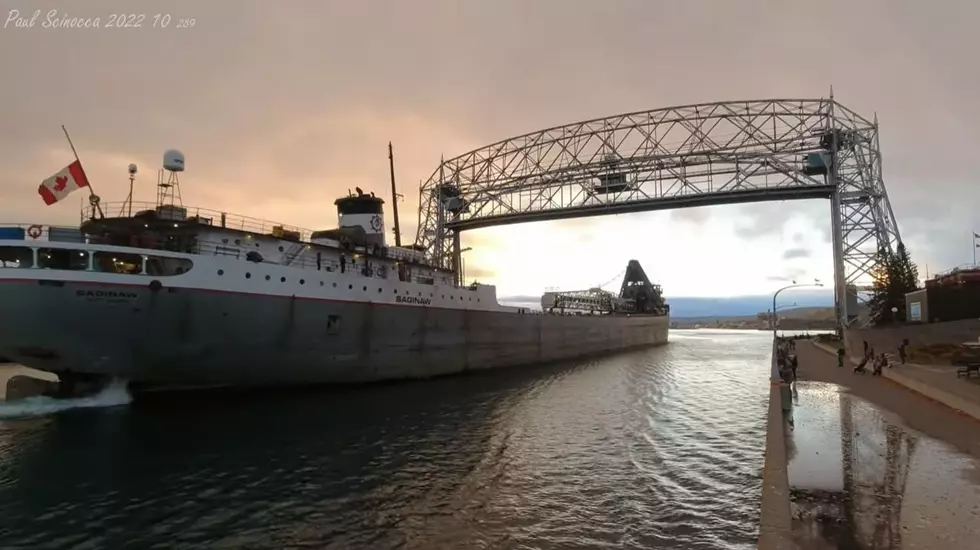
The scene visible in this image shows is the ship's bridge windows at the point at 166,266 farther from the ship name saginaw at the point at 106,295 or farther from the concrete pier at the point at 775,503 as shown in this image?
the concrete pier at the point at 775,503

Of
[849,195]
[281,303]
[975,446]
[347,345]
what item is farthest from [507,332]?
[849,195]

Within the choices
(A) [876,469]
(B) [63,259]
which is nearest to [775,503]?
(A) [876,469]

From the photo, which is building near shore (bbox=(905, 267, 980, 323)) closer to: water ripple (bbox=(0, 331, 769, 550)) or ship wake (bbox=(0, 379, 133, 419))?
water ripple (bbox=(0, 331, 769, 550))

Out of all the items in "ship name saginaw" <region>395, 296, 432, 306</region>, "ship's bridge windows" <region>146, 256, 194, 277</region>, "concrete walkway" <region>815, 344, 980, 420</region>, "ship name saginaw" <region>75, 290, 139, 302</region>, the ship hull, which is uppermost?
"ship's bridge windows" <region>146, 256, 194, 277</region>

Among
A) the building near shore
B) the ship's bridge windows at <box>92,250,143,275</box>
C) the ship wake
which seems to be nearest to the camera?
the ship's bridge windows at <box>92,250,143,275</box>

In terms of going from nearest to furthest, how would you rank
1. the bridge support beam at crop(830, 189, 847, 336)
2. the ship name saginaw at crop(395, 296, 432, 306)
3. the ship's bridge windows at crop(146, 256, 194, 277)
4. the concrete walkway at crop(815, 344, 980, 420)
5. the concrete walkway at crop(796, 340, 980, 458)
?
the concrete walkway at crop(796, 340, 980, 458) → the concrete walkway at crop(815, 344, 980, 420) → the ship's bridge windows at crop(146, 256, 194, 277) → the ship name saginaw at crop(395, 296, 432, 306) → the bridge support beam at crop(830, 189, 847, 336)

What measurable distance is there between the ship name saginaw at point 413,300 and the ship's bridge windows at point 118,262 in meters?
11.6

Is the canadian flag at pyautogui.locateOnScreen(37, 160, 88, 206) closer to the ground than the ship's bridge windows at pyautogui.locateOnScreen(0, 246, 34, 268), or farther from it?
farther from it

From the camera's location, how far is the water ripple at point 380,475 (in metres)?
9.20

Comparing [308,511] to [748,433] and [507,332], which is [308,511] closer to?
[748,433]

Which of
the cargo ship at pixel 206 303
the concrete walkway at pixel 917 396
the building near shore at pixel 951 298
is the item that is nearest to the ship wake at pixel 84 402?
the cargo ship at pixel 206 303

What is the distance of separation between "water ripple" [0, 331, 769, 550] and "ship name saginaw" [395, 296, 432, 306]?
6701mm

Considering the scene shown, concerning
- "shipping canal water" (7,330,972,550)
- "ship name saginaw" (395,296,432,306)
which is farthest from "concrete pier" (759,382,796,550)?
"ship name saginaw" (395,296,432,306)

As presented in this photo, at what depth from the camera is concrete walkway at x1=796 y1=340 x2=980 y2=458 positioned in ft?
42.4
